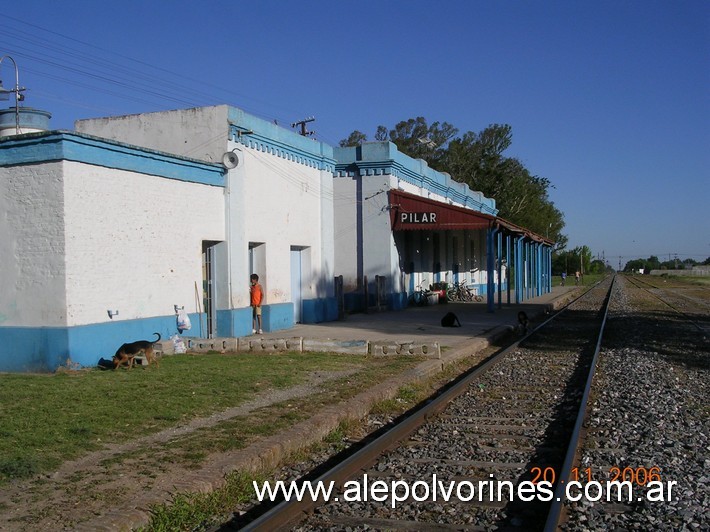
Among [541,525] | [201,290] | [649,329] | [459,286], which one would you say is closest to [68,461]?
[541,525]

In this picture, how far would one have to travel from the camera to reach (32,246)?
39.8 ft

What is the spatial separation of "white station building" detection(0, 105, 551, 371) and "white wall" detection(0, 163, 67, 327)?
0.03m

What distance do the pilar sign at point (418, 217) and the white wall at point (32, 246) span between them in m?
14.5

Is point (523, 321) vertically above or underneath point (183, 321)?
underneath

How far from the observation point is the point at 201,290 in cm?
1567

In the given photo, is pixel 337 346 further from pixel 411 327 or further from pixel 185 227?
pixel 411 327

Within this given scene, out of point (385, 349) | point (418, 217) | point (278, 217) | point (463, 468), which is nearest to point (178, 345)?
point (385, 349)

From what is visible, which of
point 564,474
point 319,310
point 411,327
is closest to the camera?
point 564,474

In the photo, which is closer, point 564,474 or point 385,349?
point 564,474

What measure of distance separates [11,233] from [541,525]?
419 inches

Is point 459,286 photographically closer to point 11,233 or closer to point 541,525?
point 11,233

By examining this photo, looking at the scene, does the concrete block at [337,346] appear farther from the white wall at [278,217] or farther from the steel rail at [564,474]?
the steel rail at [564,474]

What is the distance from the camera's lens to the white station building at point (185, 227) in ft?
39.5

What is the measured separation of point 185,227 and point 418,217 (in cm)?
1133
